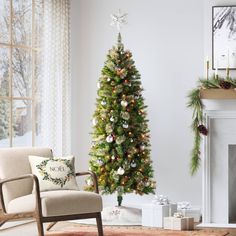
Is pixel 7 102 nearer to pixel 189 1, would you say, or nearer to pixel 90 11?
pixel 90 11

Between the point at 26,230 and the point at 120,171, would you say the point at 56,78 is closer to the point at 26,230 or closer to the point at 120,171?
the point at 120,171

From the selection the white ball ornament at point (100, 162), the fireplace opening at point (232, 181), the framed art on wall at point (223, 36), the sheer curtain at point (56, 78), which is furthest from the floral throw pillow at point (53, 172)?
the framed art on wall at point (223, 36)

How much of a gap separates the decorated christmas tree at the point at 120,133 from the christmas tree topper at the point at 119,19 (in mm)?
500

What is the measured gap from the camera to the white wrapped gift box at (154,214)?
7.15m

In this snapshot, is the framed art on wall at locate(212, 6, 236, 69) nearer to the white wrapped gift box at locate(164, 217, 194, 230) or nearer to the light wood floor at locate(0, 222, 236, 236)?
the white wrapped gift box at locate(164, 217, 194, 230)

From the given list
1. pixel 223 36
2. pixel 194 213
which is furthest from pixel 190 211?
pixel 223 36

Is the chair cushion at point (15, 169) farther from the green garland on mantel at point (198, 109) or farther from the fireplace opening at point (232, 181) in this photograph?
the fireplace opening at point (232, 181)

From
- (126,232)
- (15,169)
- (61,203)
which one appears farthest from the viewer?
(126,232)

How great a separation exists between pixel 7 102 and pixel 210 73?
2192 mm

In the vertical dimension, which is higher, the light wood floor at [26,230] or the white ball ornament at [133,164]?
the white ball ornament at [133,164]

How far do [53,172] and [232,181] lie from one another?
7.36 ft

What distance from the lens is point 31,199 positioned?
5.83 meters

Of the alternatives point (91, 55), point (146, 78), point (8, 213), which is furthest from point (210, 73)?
point (8, 213)

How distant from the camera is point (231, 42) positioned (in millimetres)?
7586
